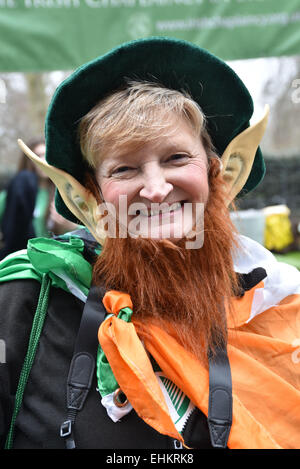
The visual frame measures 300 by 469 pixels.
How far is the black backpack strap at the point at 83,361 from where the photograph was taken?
932 millimetres

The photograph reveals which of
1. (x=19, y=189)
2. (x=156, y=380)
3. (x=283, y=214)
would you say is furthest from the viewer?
(x=283, y=214)

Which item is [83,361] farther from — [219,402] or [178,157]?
[178,157]

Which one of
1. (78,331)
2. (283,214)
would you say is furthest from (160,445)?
(283,214)

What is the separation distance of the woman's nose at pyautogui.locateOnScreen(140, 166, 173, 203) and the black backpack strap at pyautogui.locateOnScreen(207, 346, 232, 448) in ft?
1.46

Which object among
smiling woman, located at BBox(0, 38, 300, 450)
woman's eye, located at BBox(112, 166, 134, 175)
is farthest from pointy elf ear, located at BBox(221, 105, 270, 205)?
woman's eye, located at BBox(112, 166, 134, 175)

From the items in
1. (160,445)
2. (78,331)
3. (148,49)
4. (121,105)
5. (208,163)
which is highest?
(148,49)

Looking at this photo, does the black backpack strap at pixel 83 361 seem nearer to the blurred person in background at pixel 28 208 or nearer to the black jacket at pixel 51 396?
the black jacket at pixel 51 396

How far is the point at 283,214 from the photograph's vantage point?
4035 millimetres

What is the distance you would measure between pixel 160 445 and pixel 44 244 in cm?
62

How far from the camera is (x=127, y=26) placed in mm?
2088

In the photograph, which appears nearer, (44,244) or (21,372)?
(21,372)

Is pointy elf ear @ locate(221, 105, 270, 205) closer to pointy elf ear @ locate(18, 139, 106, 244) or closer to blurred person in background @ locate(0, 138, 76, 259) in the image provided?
pointy elf ear @ locate(18, 139, 106, 244)

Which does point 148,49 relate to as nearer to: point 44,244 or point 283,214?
point 44,244

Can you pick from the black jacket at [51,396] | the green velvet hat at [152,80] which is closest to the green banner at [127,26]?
the green velvet hat at [152,80]
